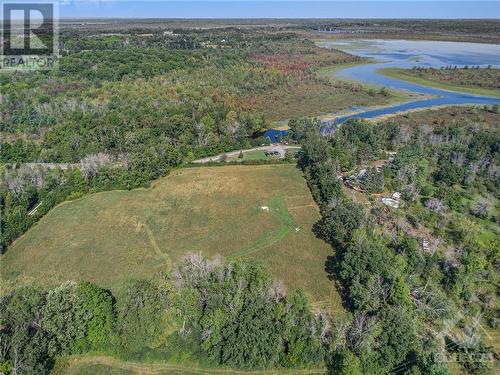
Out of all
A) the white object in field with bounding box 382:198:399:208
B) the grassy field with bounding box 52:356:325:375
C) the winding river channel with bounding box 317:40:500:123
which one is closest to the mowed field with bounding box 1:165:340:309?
the grassy field with bounding box 52:356:325:375

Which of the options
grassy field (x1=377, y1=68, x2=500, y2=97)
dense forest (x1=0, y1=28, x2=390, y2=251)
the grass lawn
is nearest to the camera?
dense forest (x1=0, y1=28, x2=390, y2=251)

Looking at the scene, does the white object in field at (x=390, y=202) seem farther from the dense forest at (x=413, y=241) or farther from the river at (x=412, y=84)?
the river at (x=412, y=84)

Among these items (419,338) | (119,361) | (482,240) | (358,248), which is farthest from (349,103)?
(119,361)

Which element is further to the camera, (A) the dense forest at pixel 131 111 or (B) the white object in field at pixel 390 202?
(A) the dense forest at pixel 131 111

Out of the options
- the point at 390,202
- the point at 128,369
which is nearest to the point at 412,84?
the point at 390,202

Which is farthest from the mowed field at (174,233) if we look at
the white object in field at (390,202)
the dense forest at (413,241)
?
the white object in field at (390,202)

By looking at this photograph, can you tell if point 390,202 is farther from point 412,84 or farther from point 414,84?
point 414,84

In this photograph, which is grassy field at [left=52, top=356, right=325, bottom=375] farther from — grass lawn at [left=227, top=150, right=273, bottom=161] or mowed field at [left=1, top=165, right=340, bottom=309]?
grass lawn at [left=227, top=150, right=273, bottom=161]
